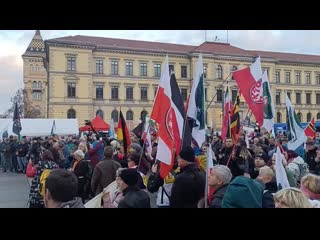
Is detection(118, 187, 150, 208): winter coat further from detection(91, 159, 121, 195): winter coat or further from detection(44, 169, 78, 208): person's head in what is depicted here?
detection(91, 159, 121, 195): winter coat

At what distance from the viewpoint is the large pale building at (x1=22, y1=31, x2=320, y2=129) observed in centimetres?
6009

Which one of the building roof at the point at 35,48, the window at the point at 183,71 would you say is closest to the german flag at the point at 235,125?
the window at the point at 183,71

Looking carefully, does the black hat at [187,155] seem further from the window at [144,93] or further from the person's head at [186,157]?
the window at [144,93]

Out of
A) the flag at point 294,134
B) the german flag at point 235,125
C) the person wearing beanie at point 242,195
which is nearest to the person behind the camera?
the person wearing beanie at point 242,195

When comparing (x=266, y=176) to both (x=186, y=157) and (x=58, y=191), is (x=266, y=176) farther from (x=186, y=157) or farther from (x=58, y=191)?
(x=58, y=191)

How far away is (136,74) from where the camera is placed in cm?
6581


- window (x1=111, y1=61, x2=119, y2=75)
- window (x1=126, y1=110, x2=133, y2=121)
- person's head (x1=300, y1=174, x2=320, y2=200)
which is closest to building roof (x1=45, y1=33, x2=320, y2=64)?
window (x1=111, y1=61, x2=119, y2=75)

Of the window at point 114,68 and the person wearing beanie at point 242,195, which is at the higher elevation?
the window at point 114,68

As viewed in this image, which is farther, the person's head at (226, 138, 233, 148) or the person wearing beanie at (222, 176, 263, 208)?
the person's head at (226, 138, 233, 148)

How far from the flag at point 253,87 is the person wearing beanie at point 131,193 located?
5.29 m

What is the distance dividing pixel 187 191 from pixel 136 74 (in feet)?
203

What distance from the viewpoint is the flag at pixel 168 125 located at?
208 inches

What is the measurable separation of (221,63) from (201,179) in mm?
65721
